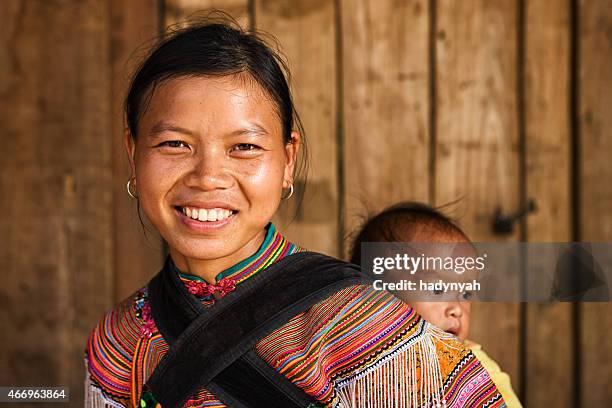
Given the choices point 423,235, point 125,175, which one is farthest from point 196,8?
point 423,235

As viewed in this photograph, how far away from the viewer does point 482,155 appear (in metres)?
2.52

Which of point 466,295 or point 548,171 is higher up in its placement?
point 548,171

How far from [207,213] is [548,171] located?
160 cm

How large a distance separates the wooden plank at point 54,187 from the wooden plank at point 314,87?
635 mm

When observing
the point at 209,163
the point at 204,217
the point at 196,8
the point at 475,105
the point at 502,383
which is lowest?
the point at 502,383

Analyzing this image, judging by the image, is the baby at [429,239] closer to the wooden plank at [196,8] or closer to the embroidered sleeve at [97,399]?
the embroidered sleeve at [97,399]

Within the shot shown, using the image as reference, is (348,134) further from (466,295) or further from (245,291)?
(245,291)

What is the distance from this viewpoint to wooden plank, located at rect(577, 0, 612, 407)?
2.48m

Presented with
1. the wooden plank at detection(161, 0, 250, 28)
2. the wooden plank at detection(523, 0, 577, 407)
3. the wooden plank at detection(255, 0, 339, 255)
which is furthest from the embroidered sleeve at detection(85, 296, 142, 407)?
the wooden plank at detection(523, 0, 577, 407)

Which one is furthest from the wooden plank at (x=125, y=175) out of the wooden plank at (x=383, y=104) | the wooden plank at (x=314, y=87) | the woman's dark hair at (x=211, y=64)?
the woman's dark hair at (x=211, y=64)

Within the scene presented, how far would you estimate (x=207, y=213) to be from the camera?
4.42 feet

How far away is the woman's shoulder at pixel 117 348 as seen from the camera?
1484 mm

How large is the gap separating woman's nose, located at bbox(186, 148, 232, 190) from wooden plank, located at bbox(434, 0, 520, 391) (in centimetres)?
136

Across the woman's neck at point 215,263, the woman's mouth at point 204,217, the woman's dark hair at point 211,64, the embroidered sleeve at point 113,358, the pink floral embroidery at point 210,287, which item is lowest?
the embroidered sleeve at point 113,358
